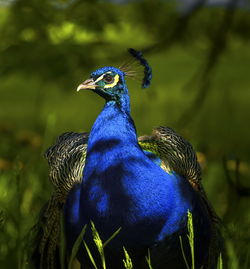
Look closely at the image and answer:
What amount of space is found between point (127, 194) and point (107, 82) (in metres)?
0.62

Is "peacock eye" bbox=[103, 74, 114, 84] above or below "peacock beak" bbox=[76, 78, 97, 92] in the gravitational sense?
above

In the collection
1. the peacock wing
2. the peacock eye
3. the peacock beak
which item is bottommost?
the peacock wing

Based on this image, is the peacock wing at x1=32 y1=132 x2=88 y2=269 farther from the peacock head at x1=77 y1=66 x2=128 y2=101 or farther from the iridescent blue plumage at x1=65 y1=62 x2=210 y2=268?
the peacock head at x1=77 y1=66 x2=128 y2=101

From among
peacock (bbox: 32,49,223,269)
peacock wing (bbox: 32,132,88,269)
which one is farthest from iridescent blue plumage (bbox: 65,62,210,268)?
peacock wing (bbox: 32,132,88,269)

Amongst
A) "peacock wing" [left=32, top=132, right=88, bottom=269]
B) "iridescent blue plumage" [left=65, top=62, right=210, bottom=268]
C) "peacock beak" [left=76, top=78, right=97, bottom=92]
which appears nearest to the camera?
"iridescent blue plumage" [left=65, top=62, right=210, bottom=268]

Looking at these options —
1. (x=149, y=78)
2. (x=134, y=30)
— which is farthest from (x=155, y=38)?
(x=149, y=78)

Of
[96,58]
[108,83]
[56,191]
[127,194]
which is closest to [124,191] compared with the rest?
[127,194]

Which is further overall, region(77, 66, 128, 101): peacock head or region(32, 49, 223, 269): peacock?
region(77, 66, 128, 101): peacock head

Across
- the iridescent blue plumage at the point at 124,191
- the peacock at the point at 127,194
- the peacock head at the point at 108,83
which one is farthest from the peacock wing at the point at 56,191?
the peacock head at the point at 108,83

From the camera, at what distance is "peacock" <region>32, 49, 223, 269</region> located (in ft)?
9.62

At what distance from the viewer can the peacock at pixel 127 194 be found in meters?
2.93

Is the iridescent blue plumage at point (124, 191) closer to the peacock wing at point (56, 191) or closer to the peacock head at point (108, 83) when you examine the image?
the peacock head at point (108, 83)

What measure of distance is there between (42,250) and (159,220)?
0.94 metres

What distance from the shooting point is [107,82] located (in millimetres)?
3100
